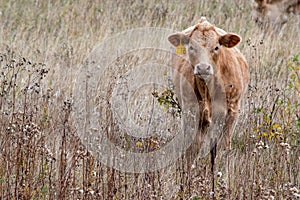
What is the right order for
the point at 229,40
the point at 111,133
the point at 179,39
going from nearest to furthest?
the point at 111,133
the point at 229,40
the point at 179,39

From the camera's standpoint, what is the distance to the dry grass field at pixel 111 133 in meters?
4.41

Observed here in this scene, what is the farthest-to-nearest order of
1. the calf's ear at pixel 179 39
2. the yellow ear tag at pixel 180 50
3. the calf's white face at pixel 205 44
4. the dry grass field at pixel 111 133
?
the calf's ear at pixel 179 39, the yellow ear tag at pixel 180 50, the calf's white face at pixel 205 44, the dry grass field at pixel 111 133

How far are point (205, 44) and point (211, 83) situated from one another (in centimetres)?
40

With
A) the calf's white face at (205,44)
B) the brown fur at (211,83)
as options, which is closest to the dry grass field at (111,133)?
the brown fur at (211,83)

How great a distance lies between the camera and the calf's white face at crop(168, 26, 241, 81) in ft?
19.9

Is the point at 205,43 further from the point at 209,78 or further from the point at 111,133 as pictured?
the point at 111,133

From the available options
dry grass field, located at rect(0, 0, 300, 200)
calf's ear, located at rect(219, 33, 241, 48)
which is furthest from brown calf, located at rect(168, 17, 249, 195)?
dry grass field, located at rect(0, 0, 300, 200)

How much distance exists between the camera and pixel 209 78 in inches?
240

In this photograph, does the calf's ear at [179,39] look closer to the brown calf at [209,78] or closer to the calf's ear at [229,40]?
the brown calf at [209,78]

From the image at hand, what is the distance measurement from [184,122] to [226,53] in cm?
104

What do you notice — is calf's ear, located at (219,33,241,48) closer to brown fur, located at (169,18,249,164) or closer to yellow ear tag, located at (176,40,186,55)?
brown fur, located at (169,18,249,164)

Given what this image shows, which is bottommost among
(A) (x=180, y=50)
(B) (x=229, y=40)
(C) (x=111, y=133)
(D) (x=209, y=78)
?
(C) (x=111, y=133)

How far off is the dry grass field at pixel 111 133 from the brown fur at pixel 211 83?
0.68 feet

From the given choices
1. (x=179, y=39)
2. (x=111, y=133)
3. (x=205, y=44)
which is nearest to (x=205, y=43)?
(x=205, y=44)
